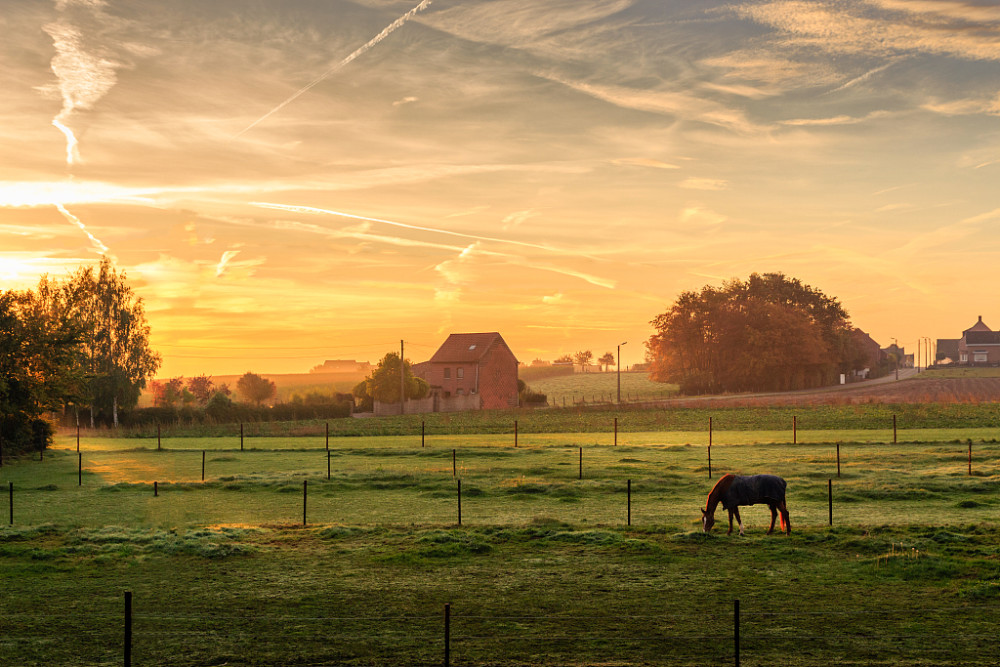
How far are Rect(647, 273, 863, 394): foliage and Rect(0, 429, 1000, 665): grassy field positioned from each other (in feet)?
297

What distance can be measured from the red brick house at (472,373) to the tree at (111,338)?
32.4 metres

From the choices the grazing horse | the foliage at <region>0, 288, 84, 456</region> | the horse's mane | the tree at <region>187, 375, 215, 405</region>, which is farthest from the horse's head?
the tree at <region>187, 375, 215, 405</region>

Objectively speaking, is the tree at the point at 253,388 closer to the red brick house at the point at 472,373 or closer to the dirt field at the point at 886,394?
the red brick house at the point at 472,373

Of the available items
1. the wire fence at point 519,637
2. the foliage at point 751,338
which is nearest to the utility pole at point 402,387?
the foliage at point 751,338

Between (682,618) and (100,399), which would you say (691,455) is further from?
(100,399)

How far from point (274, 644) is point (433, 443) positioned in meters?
41.8

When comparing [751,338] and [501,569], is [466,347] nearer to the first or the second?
[751,338]

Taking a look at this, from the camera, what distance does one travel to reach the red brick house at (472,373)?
10319 cm

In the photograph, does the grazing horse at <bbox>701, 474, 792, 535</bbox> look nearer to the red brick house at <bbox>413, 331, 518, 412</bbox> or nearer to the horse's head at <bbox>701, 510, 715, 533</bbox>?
the horse's head at <bbox>701, 510, 715, 533</bbox>

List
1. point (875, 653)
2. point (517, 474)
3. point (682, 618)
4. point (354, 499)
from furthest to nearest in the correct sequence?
point (517, 474) < point (354, 499) < point (682, 618) < point (875, 653)

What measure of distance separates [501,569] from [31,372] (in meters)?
40.1

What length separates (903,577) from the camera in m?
18.6

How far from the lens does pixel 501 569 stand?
19.8 meters

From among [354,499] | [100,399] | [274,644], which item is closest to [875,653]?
[274,644]
